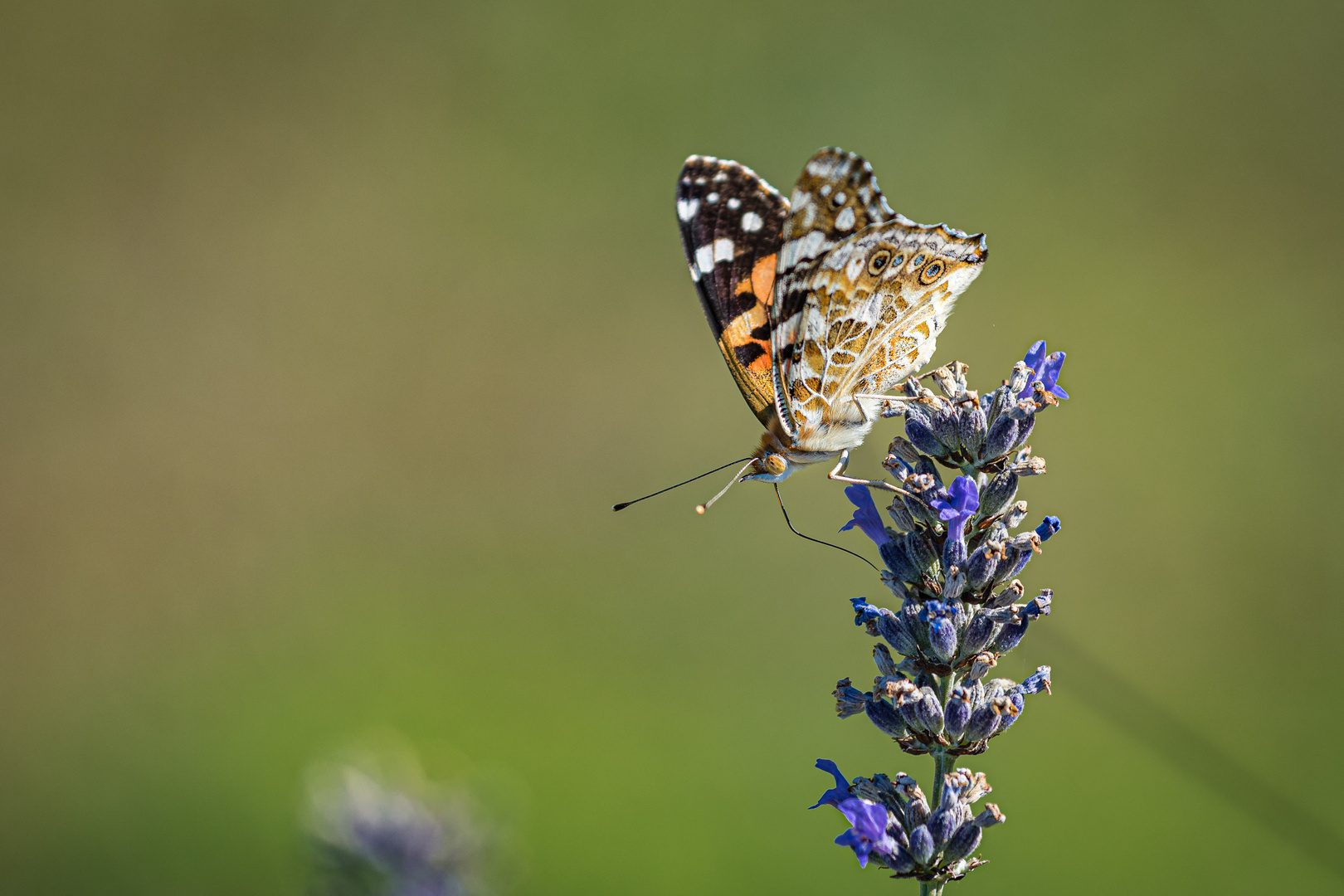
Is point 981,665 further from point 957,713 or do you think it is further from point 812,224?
point 812,224

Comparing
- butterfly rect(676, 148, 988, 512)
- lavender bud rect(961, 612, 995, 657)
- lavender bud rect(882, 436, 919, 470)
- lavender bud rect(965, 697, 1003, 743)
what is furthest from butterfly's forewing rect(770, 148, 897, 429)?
lavender bud rect(965, 697, 1003, 743)

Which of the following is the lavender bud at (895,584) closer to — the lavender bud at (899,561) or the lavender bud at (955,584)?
the lavender bud at (899,561)

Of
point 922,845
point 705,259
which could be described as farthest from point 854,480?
point 705,259

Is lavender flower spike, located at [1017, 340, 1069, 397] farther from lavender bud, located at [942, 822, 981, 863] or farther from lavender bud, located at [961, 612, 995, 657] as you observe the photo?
lavender bud, located at [942, 822, 981, 863]

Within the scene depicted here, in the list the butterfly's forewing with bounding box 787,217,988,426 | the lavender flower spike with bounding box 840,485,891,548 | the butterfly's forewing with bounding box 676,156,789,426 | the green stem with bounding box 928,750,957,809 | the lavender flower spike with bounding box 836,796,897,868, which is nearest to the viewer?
the lavender flower spike with bounding box 836,796,897,868

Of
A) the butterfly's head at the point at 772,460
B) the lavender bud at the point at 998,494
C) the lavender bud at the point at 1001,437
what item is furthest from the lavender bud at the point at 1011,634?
the butterfly's head at the point at 772,460

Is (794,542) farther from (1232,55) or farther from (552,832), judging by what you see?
(1232,55)

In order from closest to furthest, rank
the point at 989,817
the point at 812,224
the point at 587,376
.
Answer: the point at 989,817 < the point at 812,224 < the point at 587,376
